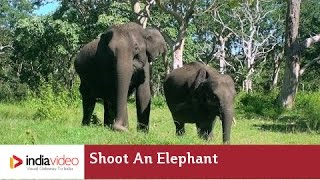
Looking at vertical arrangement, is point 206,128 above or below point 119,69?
below

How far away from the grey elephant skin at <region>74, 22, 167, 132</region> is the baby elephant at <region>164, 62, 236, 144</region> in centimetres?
120

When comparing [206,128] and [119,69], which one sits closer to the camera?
[119,69]

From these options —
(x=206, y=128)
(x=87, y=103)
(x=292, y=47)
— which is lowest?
(x=206, y=128)

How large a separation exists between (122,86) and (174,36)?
91.6 ft

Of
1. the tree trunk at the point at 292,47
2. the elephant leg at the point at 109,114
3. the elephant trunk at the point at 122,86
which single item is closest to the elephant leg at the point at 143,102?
the elephant leg at the point at 109,114

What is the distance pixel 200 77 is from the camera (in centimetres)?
1332

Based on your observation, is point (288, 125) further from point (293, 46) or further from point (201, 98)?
point (201, 98)

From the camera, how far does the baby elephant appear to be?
12226 millimetres

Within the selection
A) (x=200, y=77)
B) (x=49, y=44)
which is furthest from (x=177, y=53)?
(x=200, y=77)

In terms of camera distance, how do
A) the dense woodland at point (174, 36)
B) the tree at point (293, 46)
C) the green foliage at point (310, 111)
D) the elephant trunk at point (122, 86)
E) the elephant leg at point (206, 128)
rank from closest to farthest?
the elephant trunk at point (122, 86) → the elephant leg at point (206, 128) → the green foliage at point (310, 111) → the tree at point (293, 46) → the dense woodland at point (174, 36)

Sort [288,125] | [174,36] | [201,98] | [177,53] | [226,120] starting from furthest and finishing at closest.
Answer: [174,36], [177,53], [288,125], [201,98], [226,120]

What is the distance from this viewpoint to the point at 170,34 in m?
38.2

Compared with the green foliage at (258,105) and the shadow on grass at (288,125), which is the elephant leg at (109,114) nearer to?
the shadow on grass at (288,125)

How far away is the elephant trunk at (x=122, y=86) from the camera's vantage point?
35.9 ft
